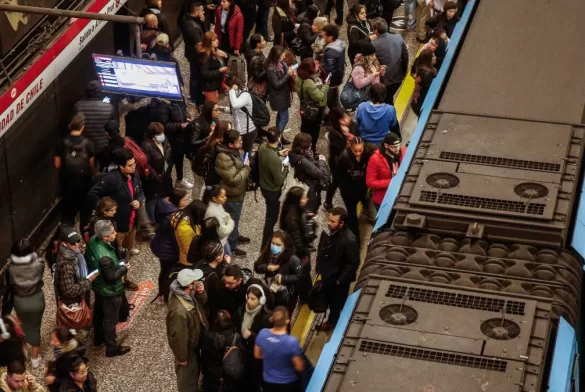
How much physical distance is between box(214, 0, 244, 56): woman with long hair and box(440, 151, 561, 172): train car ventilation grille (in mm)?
7632

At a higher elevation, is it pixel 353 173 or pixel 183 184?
pixel 353 173

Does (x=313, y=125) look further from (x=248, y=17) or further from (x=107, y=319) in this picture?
(x=107, y=319)

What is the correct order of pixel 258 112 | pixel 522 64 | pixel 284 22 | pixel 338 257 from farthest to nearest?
A: pixel 284 22 → pixel 258 112 → pixel 522 64 → pixel 338 257

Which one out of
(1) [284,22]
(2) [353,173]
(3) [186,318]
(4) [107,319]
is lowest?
(4) [107,319]

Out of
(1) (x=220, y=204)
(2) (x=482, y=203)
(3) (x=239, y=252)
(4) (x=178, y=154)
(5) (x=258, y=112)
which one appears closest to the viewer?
(2) (x=482, y=203)

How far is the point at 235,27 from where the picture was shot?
18.0m

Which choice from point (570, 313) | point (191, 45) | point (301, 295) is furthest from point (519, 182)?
point (191, 45)

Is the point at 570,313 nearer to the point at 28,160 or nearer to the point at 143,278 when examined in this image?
the point at 143,278

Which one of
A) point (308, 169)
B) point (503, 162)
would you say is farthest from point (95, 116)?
point (503, 162)

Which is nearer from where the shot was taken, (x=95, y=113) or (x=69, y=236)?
(x=69, y=236)

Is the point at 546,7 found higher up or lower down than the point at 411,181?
higher up

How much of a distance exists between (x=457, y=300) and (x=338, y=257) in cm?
264

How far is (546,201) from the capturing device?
32.9 ft

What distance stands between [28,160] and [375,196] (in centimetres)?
409
